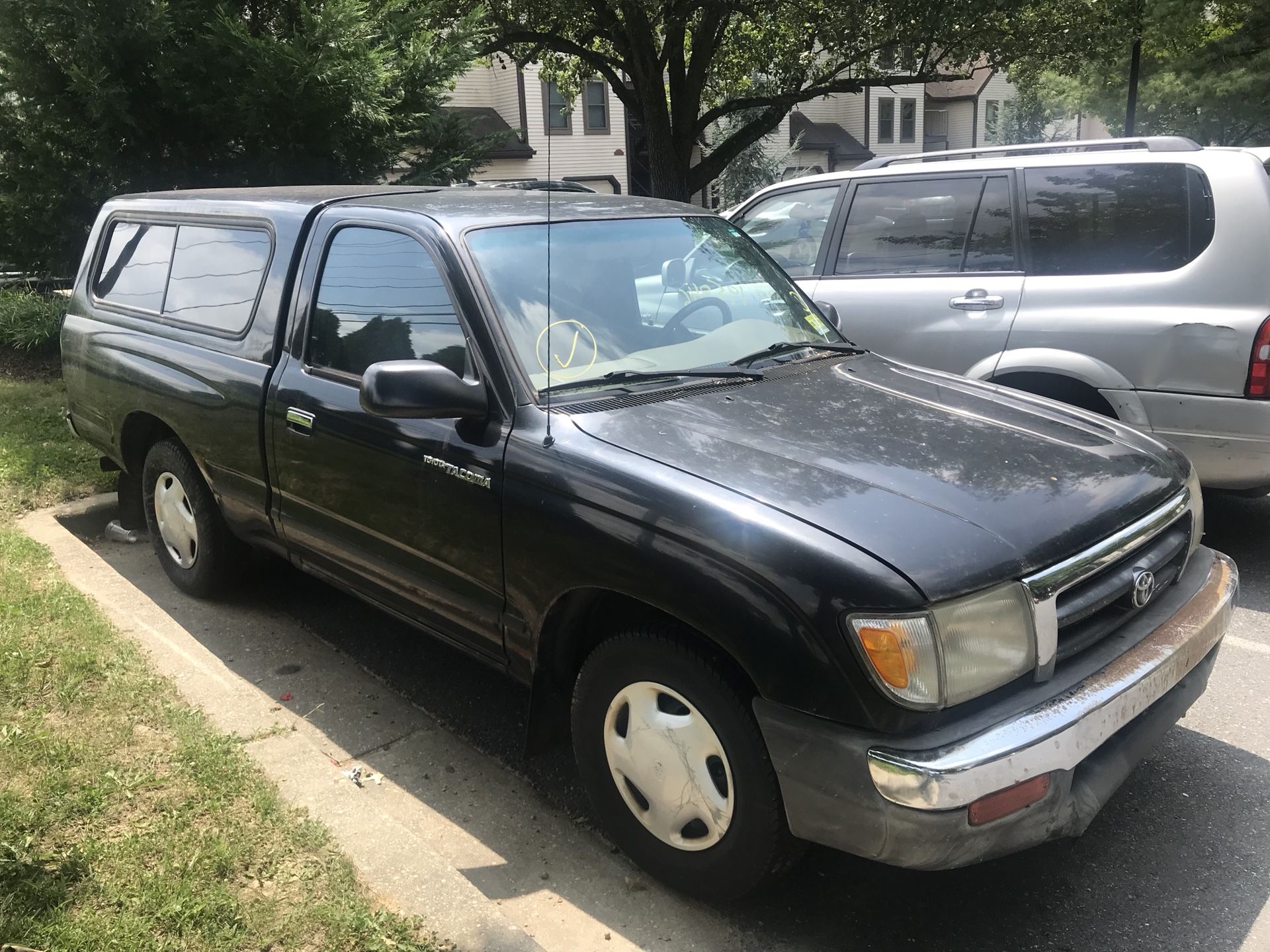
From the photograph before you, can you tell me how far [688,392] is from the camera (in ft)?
10.9

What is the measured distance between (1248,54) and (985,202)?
22000 millimetres

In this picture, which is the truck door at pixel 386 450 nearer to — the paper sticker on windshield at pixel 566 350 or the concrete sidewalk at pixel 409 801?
the paper sticker on windshield at pixel 566 350

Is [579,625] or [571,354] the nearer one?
[579,625]

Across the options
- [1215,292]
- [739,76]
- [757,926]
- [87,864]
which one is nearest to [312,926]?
A: [87,864]

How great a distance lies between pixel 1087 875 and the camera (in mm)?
2959

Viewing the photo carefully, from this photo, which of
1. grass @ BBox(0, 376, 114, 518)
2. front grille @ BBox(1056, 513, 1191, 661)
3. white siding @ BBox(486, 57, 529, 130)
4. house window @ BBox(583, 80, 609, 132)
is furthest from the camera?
white siding @ BBox(486, 57, 529, 130)

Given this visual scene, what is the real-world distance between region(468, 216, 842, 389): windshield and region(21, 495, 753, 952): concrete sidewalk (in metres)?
1.35

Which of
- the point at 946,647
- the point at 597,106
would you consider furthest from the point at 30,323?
the point at 597,106

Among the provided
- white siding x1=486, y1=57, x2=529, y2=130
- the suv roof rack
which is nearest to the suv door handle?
the suv roof rack

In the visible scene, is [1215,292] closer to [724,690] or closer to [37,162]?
[724,690]

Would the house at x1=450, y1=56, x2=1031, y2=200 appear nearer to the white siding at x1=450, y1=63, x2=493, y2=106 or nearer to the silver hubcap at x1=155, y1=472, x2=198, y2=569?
the white siding at x1=450, y1=63, x2=493, y2=106

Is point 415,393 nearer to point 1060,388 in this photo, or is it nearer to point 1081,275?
point 1060,388

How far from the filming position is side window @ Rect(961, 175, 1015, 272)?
5629 millimetres

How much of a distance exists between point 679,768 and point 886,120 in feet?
137
